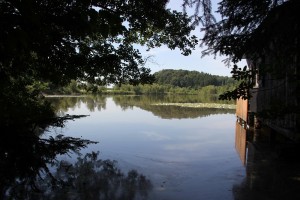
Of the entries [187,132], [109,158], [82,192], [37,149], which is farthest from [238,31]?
[187,132]

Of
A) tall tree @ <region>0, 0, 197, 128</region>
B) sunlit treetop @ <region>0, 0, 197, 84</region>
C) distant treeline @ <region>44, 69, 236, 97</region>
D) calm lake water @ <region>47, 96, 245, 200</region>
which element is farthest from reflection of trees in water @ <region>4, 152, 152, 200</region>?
distant treeline @ <region>44, 69, 236, 97</region>

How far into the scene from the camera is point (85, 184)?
891 centimetres

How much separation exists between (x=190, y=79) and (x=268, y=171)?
14520cm

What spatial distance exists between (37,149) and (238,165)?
739cm

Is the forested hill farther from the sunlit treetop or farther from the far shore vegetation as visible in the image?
the sunlit treetop

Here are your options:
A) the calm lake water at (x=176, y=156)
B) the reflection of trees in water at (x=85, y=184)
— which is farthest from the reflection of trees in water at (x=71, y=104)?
the reflection of trees in water at (x=85, y=184)

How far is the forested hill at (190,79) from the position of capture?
149625mm

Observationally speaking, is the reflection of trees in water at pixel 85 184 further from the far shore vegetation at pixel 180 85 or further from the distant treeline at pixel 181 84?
the distant treeline at pixel 181 84

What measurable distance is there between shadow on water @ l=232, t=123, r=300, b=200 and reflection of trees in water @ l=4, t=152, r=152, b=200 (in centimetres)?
270

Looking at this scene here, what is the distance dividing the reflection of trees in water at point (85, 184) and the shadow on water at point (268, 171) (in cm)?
270

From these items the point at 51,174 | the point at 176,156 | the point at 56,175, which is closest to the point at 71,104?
the point at 176,156

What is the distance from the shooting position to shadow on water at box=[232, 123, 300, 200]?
856 centimetres

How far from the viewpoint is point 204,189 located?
9.03 metres

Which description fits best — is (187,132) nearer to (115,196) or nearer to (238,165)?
(238,165)
